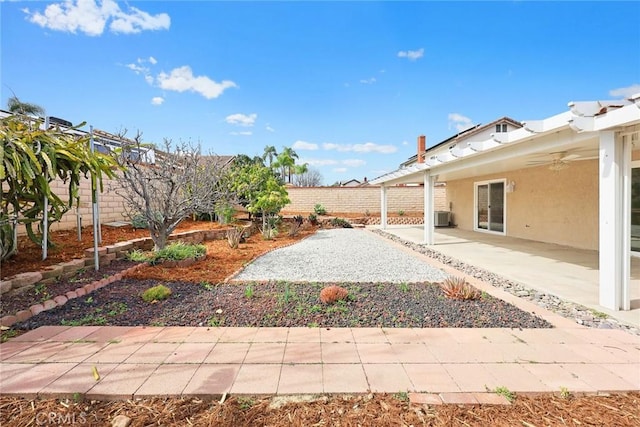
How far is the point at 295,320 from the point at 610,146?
15.7 ft

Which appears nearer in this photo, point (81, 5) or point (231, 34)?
point (81, 5)

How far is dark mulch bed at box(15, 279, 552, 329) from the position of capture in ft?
11.8

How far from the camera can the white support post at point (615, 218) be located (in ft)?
12.8

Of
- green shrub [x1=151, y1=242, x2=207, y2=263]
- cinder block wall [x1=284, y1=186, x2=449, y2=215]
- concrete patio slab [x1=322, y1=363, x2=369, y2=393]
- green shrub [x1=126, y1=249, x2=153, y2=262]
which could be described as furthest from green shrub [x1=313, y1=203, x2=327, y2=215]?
concrete patio slab [x1=322, y1=363, x2=369, y2=393]

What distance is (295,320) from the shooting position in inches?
144

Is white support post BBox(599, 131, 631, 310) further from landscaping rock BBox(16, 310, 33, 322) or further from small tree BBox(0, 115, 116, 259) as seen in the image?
small tree BBox(0, 115, 116, 259)

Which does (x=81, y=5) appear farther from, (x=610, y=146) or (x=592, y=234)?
(x=592, y=234)

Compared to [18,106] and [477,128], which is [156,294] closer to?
[18,106]

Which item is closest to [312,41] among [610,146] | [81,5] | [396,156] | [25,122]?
[81,5]

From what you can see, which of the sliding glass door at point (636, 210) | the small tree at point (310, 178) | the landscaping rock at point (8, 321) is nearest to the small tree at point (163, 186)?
the landscaping rock at point (8, 321)

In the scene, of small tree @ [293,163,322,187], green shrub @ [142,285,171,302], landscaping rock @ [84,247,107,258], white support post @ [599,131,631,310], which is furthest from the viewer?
small tree @ [293,163,322,187]

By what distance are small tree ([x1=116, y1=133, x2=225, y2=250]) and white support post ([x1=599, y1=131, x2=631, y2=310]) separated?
752cm

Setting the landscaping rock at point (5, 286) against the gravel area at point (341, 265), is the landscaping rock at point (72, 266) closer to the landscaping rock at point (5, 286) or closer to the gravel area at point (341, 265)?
the landscaping rock at point (5, 286)

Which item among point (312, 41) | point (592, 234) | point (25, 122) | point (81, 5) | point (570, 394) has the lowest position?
point (570, 394)
